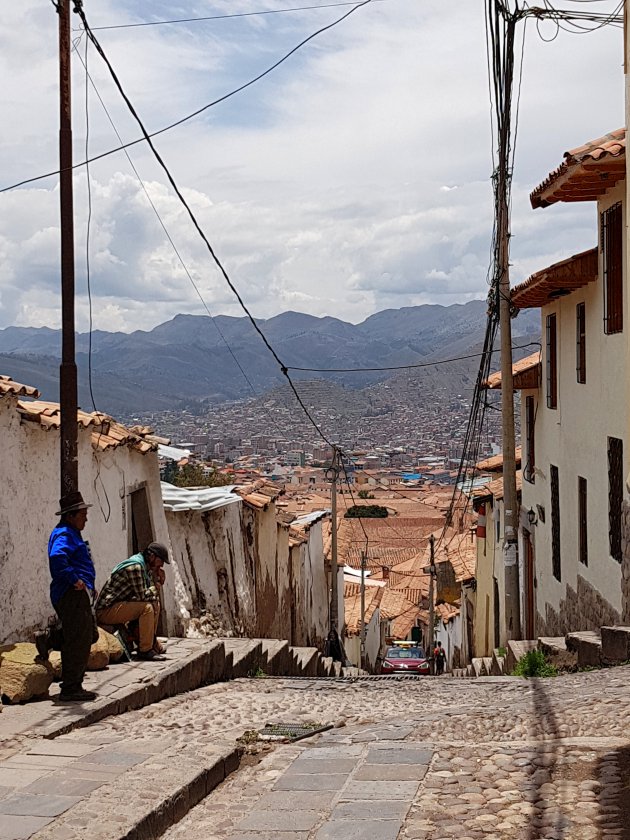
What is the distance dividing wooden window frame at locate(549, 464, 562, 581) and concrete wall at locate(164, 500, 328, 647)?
5.07 m

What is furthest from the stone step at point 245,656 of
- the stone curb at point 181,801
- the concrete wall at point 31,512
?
the stone curb at point 181,801

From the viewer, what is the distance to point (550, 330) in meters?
17.4

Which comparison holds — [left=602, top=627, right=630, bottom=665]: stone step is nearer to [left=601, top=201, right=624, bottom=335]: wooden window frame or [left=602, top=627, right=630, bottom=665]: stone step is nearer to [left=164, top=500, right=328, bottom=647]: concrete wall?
[left=601, top=201, right=624, bottom=335]: wooden window frame

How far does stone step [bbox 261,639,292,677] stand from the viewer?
42.3ft

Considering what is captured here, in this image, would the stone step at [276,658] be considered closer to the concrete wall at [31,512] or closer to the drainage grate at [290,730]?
the concrete wall at [31,512]

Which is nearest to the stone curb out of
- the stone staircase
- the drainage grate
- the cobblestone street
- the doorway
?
the cobblestone street

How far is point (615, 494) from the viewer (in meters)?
12.5

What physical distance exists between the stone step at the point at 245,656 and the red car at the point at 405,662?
2010 cm

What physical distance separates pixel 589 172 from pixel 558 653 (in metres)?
5.56

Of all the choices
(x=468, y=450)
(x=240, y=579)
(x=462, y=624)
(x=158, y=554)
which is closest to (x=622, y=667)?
(x=158, y=554)

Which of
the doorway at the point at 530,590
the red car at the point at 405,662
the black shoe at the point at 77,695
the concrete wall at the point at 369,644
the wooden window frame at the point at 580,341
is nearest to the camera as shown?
the black shoe at the point at 77,695

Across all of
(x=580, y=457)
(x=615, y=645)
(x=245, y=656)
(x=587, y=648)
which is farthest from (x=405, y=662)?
(x=615, y=645)

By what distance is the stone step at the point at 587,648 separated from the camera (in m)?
10.8

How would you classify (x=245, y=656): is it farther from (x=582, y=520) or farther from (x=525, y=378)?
(x=525, y=378)
